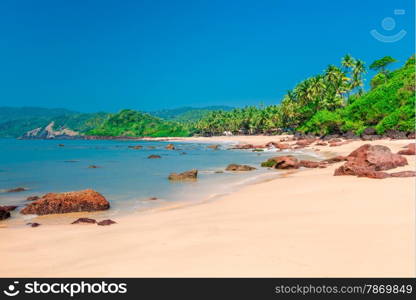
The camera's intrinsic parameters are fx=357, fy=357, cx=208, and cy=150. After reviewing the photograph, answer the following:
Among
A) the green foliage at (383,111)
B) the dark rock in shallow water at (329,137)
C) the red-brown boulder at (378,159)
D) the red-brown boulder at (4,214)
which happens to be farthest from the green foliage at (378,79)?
the red-brown boulder at (4,214)

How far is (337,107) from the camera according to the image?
8056 centimetres

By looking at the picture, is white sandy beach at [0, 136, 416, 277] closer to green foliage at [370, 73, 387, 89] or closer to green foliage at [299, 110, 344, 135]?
green foliage at [299, 110, 344, 135]

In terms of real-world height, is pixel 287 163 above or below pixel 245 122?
below

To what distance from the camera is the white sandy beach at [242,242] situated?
516 cm

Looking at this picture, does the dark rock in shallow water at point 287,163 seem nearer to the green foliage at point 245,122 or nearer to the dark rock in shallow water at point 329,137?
the dark rock in shallow water at point 329,137

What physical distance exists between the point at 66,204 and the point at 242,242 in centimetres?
813

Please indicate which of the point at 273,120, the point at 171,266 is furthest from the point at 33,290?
the point at 273,120

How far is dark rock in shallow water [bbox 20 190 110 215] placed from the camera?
12309 millimetres

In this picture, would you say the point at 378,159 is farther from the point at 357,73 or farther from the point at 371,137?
the point at 357,73

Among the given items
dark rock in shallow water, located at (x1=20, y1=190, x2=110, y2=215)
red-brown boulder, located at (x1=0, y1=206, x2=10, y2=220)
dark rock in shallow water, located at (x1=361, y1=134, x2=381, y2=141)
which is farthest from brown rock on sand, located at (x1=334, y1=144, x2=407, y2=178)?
dark rock in shallow water, located at (x1=361, y1=134, x2=381, y2=141)

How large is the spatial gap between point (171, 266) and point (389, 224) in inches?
180

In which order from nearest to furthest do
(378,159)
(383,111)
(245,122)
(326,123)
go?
(378,159) < (383,111) < (326,123) < (245,122)

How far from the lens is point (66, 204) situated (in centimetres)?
1250

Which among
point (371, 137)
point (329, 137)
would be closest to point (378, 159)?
point (371, 137)
